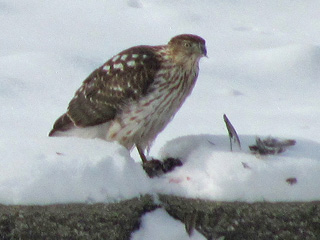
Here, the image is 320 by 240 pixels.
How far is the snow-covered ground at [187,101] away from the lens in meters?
4.09

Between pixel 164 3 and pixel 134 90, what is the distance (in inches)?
135

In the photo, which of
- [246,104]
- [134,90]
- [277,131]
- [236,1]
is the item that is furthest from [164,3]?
[134,90]

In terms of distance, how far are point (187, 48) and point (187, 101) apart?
162cm

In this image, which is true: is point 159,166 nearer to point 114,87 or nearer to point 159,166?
point 159,166

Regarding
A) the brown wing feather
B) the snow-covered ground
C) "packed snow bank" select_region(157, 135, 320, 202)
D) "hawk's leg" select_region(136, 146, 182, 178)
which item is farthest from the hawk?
"packed snow bank" select_region(157, 135, 320, 202)

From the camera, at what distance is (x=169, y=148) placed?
4.61 metres

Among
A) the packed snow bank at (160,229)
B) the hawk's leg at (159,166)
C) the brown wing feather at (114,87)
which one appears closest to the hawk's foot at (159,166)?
the hawk's leg at (159,166)

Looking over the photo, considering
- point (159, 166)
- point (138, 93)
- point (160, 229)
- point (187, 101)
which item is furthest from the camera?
point (187, 101)

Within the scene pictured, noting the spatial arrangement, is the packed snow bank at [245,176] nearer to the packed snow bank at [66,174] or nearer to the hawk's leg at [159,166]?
the hawk's leg at [159,166]

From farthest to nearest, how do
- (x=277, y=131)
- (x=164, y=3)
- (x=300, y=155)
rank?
1. (x=164, y=3)
2. (x=277, y=131)
3. (x=300, y=155)

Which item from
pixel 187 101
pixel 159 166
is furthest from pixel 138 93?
pixel 187 101

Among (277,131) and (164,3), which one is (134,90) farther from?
(164,3)

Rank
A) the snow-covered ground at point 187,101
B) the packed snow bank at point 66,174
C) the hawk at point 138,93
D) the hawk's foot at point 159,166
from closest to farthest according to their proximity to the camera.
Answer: the packed snow bank at point 66,174, the snow-covered ground at point 187,101, the hawk's foot at point 159,166, the hawk at point 138,93

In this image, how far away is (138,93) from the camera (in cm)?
489
